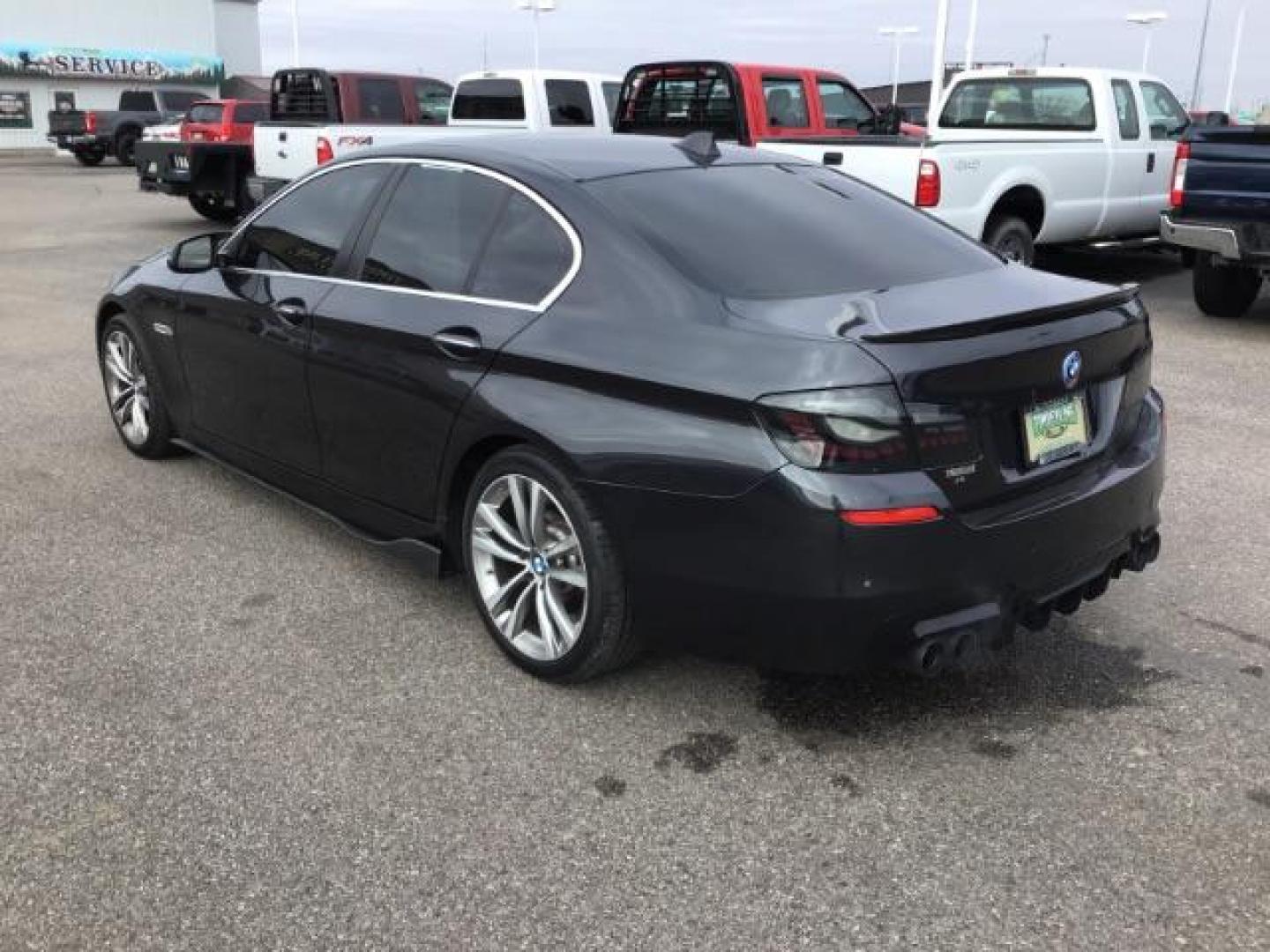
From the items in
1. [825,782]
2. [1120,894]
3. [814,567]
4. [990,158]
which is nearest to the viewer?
[1120,894]

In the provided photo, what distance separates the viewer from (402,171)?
413cm

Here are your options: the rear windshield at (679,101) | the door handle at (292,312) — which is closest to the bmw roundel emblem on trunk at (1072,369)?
the door handle at (292,312)

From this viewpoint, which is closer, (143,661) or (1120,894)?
(1120,894)

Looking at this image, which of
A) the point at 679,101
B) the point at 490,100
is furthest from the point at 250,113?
the point at 679,101

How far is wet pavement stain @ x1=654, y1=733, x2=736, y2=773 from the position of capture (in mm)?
3170

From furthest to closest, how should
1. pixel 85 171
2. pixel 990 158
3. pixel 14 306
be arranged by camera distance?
1. pixel 85 171
2. pixel 14 306
3. pixel 990 158

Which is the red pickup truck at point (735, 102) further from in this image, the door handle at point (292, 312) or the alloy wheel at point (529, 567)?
the alloy wheel at point (529, 567)

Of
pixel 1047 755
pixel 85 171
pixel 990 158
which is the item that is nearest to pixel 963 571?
pixel 1047 755

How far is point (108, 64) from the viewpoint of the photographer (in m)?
46.6

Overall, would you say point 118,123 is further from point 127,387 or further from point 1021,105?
point 127,387

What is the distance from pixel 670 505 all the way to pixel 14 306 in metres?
9.35

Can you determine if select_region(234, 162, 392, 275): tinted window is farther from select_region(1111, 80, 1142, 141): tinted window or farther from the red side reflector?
select_region(1111, 80, 1142, 141): tinted window

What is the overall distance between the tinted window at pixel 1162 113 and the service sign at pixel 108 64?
43098 mm

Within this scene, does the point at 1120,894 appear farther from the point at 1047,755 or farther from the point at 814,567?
the point at 814,567
